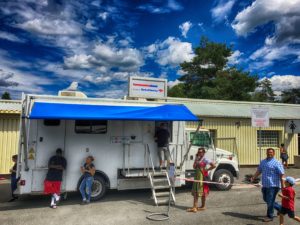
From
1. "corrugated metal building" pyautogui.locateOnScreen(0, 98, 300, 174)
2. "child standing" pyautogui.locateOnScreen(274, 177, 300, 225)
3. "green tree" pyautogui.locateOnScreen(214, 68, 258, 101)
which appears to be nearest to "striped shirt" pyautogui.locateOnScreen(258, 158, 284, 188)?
"child standing" pyautogui.locateOnScreen(274, 177, 300, 225)

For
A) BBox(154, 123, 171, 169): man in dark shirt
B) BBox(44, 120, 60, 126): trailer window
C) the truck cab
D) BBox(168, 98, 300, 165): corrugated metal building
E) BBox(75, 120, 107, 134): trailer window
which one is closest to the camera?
BBox(44, 120, 60, 126): trailer window

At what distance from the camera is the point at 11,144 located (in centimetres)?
1333

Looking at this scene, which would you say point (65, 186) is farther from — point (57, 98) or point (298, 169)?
point (298, 169)

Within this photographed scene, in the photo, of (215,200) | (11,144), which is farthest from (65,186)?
(11,144)

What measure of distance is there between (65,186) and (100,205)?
127cm

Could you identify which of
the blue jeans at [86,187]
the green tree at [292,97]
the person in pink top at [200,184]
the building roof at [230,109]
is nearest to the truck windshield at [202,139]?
the person in pink top at [200,184]

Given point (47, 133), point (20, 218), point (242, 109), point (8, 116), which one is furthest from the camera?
point (242, 109)

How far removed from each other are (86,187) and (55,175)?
106 cm

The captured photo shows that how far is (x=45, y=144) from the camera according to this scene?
871 centimetres

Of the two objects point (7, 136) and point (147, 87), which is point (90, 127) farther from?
point (7, 136)

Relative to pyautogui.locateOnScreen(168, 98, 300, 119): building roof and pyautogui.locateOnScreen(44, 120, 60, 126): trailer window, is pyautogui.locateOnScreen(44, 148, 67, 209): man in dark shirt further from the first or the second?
pyautogui.locateOnScreen(168, 98, 300, 119): building roof

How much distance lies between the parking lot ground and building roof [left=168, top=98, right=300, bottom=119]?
8.34m

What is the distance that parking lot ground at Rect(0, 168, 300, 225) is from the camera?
7340 millimetres

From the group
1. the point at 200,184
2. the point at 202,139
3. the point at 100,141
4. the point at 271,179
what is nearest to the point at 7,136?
the point at 100,141
